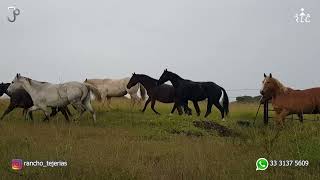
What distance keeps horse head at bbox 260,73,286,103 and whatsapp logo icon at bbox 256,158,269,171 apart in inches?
290

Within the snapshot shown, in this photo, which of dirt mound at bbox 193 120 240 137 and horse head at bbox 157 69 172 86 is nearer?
dirt mound at bbox 193 120 240 137

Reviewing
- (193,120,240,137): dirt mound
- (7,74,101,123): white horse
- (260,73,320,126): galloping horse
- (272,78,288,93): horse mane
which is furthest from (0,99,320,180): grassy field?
(272,78,288,93): horse mane

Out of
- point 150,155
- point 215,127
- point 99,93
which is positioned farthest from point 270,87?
point 150,155

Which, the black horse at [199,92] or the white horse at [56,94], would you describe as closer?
the white horse at [56,94]

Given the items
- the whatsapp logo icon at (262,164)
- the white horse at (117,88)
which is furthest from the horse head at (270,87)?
the white horse at (117,88)

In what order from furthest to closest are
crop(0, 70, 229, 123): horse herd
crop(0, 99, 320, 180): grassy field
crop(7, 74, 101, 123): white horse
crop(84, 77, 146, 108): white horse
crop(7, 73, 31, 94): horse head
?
crop(84, 77, 146, 108): white horse, crop(7, 73, 31, 94): horse head, crop(0, 70, 229, 123): horse herd, crop(7, 74, 101, 123): white horse, crop(0, 99, 320, 180): grassy field

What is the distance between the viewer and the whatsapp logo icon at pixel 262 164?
634cm

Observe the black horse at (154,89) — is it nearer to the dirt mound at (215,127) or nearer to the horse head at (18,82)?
the dirt mound at (215,127)

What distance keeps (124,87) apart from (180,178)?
1756 cm

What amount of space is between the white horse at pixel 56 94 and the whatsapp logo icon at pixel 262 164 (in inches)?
333

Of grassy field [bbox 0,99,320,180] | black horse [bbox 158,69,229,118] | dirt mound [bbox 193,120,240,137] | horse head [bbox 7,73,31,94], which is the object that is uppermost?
horse head [bbox 7,73,31,94]

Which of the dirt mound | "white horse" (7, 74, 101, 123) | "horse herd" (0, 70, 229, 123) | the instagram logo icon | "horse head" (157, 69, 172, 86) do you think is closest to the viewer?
the instagram logo icon

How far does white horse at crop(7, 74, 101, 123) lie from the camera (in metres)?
14.3

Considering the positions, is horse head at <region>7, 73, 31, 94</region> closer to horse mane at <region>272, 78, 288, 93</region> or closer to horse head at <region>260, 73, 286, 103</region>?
horse head at <region>260, 73, 286, 103</region>
